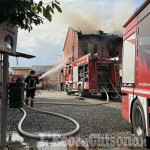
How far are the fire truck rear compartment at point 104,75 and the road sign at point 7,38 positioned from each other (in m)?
9.06

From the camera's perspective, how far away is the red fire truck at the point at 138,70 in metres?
3.23

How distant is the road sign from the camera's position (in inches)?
114

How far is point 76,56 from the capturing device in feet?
78.1

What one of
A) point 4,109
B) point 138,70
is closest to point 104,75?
point 138,70

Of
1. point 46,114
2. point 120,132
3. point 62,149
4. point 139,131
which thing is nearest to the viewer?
point 62,149

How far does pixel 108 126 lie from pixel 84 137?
1.18m

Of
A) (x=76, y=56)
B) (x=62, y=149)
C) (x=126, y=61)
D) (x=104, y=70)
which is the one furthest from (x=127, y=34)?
(x=76, y=56)

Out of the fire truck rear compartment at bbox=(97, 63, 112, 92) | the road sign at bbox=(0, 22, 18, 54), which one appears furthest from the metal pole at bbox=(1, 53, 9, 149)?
the fire truck rear compartment at bbox=(97, 63, 112, 92)

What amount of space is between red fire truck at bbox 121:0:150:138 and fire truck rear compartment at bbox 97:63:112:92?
7.18 metres

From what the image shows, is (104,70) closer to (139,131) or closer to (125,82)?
(125,82)

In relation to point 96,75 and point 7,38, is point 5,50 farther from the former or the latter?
point 96,75

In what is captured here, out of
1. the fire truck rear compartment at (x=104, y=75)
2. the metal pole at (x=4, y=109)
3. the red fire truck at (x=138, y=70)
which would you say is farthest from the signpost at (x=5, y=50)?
the fire truck rear compartment at (x=104, y=75)

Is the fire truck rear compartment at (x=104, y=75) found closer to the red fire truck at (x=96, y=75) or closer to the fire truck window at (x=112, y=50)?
the red fire truck at (x=96, y=75)

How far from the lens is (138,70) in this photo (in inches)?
144
